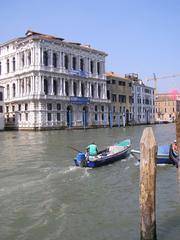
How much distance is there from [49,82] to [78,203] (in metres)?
39.0

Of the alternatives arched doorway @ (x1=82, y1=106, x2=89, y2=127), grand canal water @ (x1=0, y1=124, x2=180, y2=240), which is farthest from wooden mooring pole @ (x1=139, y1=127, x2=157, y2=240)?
arched doorway @ (x1=82, y1=106, x2=89, y2=127)

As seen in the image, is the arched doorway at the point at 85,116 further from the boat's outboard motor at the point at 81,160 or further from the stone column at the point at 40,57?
the boat's outboard motor at the point at 81,160

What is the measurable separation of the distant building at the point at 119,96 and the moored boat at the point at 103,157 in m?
41.0

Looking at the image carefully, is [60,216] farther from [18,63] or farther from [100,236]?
[18,63]

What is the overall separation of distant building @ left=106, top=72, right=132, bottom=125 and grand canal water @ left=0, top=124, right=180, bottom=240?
147ft

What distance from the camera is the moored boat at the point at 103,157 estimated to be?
46.1ft

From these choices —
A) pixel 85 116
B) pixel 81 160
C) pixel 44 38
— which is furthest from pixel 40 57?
pixel 81 160

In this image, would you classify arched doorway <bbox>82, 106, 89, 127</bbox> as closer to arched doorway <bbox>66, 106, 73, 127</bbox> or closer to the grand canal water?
arched doorway <bbox>66, 106, 73, 127</bbox>

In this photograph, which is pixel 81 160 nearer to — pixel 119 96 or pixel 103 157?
pixel 103 157

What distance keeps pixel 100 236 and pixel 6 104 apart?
1742 inches

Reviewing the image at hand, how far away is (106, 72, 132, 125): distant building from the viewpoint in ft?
193

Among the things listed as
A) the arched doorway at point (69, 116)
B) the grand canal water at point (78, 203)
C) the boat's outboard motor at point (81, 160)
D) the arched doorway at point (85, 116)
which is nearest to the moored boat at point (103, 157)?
the boat's outboard motor at point (81, 160)

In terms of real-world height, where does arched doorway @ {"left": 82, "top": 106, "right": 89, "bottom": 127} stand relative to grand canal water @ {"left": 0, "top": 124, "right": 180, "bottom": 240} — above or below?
above

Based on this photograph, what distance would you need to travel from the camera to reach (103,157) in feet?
48.4
